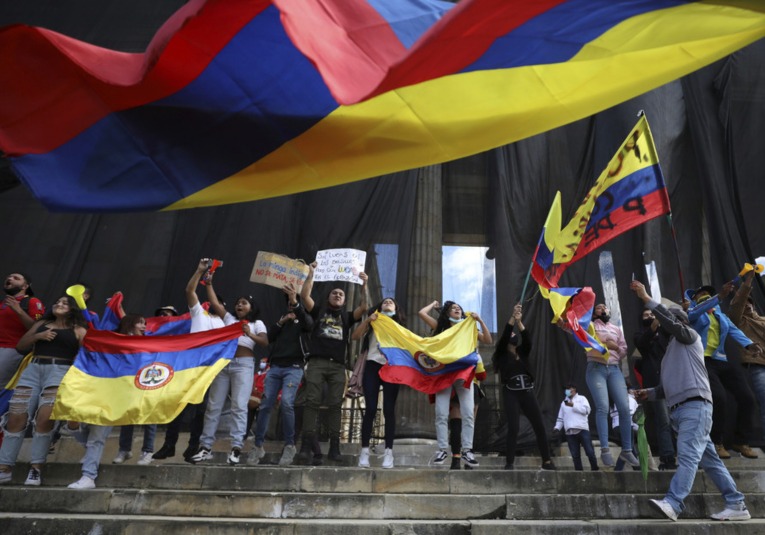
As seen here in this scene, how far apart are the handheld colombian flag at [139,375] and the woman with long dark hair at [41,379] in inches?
4.8

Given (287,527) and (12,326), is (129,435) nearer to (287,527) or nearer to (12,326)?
(12,326)

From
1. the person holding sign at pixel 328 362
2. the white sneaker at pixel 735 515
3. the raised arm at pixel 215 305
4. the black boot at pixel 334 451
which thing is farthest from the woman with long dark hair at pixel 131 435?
the white sneaker at pixel 735 515

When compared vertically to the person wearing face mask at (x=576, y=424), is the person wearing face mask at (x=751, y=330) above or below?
above

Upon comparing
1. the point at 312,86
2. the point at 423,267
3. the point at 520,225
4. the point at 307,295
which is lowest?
the point at 307,295

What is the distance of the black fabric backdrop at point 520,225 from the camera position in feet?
28.2

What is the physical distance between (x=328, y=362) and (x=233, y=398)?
98 centimetres

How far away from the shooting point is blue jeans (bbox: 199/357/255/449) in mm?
5441

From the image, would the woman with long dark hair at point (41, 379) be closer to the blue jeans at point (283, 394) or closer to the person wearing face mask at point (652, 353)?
the blue jeans at point (283, 394)

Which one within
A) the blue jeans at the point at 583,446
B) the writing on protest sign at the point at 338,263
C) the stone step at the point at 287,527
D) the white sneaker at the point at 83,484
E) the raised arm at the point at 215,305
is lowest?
the stone step at the point at 287,527

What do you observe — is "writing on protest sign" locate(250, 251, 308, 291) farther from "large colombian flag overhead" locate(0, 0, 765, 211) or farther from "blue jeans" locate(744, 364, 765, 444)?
"blue jeans" locate(744, 364, 765, 444)

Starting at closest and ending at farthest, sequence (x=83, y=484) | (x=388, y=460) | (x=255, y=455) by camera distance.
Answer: (x=83, y=484) → (x=388, y=460) → (x=255, y=455)

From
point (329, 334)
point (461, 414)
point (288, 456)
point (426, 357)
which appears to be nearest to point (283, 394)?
point (288, 456)

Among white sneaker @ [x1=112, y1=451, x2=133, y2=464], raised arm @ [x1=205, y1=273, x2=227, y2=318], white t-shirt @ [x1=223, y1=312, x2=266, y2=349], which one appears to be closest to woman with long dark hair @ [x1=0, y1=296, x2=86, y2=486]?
white sneaker @ [x1=112, y1=451, x2=133, y2=464]

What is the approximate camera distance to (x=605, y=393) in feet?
19.4
